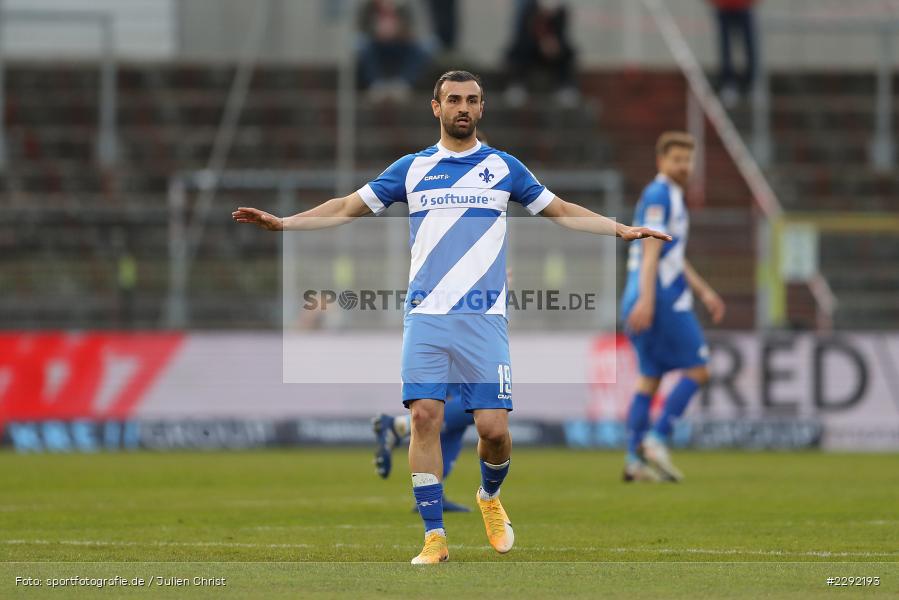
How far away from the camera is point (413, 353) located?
26.1ft

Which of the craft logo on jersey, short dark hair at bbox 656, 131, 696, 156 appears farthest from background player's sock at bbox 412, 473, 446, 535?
short dark hair at bbox 656, 131, 696, 156

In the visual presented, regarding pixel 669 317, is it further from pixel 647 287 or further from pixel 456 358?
pixel 456 358

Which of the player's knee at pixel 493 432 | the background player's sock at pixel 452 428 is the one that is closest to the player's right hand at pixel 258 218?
the player's knee at pixel 493 432

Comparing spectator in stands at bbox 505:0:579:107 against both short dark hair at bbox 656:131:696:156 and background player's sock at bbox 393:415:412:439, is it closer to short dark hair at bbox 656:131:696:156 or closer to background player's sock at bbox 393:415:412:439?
short dark hair at bbox 656:131:696:156

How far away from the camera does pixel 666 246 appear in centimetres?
1336

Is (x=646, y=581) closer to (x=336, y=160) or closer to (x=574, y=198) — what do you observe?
(x=574, y=198)

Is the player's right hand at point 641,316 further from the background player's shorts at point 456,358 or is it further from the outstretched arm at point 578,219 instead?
the background player's shorts at point 456,358

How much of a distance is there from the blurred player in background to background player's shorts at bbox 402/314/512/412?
231cm

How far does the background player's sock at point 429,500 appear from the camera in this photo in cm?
787

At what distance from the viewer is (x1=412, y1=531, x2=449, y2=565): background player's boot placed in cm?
768

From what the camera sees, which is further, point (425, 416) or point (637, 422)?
point (637, 422)

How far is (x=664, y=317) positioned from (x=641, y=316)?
1.99 feet

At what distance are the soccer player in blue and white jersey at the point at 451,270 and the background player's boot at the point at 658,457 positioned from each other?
5210 millimetres

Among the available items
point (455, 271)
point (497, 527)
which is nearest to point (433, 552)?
point (497, 527)
